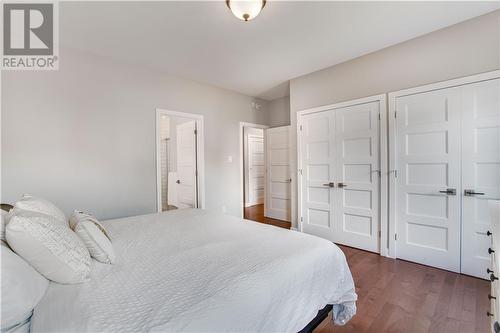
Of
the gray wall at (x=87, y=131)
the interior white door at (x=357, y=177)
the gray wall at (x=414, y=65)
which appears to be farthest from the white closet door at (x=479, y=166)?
the gray wall at (x=87, y=131)

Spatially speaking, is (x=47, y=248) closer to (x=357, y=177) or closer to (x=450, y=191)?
(x=357, y=177)

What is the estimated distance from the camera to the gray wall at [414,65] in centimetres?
219

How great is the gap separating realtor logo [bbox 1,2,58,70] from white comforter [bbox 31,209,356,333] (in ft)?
7.26

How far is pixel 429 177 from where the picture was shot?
2.51 meters

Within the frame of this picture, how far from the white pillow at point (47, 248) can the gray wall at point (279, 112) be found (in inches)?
170

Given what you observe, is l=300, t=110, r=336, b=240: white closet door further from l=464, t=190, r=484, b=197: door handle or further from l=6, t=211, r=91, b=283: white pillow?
l=6, t=211, r=91, b=283: white pillow

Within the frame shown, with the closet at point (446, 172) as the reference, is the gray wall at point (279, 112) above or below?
above

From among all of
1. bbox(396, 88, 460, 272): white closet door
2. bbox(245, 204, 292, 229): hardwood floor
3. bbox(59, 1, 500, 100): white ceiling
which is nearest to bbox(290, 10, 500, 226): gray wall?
bbox(59, 1, 500, 100): white ceiling

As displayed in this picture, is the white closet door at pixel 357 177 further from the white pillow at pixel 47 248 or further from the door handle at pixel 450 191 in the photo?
the white pillow at pixel 47 248

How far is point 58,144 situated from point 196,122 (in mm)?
1959

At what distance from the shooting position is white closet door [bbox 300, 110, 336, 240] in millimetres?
3328

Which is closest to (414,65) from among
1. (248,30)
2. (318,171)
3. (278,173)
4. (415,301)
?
(318,171)

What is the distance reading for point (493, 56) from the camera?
2150 millimetres

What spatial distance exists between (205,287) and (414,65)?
3.18 metres
